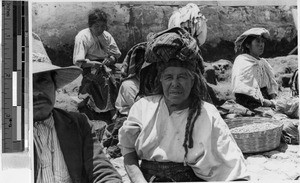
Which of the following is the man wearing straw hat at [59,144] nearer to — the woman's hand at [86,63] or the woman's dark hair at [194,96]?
the woman's hand at [86,63]

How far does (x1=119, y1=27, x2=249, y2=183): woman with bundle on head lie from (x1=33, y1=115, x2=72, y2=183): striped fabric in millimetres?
430

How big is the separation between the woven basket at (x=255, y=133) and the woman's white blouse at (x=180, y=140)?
0.24ft

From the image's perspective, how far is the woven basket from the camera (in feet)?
11.5

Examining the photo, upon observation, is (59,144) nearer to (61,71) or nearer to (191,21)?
(61,71)

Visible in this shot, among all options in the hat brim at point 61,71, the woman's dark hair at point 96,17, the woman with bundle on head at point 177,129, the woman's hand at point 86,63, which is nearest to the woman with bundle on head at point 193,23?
the woman with bundle on head at point 177,129

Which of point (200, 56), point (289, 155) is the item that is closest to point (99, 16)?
point (200, 56)

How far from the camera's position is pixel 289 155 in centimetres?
360

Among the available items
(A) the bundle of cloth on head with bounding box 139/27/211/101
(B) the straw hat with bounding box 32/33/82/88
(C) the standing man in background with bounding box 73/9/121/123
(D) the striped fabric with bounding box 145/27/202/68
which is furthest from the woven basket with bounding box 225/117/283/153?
(B) the straw hat with bounding box 32/33/82/88

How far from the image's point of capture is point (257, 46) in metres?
3.67

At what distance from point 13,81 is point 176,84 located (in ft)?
3.69

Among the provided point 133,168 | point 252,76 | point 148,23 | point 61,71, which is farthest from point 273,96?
point 61,71

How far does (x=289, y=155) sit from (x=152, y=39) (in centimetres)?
128

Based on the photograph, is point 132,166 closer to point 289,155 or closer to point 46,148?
point 46,148

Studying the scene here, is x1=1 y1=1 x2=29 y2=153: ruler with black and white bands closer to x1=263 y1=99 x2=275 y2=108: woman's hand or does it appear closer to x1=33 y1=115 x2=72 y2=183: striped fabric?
x1=33 y1=115 x2=72 y2=183: striped fabric
